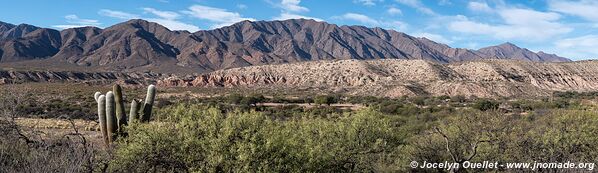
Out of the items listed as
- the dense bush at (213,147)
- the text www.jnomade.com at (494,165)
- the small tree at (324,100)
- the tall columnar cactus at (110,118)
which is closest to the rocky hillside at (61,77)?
the small tree at (324,100)

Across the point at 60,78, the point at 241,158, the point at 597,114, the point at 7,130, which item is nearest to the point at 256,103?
the point at 597,114

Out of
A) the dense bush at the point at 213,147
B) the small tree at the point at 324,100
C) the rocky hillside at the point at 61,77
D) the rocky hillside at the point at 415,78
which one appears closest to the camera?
the dense bush at the point at 213,147

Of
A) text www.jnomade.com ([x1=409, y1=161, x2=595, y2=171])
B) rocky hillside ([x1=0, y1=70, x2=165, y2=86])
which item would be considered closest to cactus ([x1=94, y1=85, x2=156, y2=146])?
text www.jnomade.com ([x1=409, y1=161, x2=595, y2=171])

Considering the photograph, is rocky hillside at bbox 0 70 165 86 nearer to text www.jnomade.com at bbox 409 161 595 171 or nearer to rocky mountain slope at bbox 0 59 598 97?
rocky mountain slope at bbox 0 59 598 97

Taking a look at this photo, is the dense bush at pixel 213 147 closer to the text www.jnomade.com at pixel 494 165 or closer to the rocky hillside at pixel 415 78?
the text www.jnomade.com at pixel 494 165

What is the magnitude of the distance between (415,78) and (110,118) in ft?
279

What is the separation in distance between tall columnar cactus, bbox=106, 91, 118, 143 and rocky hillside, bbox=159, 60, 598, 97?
67.3 meters

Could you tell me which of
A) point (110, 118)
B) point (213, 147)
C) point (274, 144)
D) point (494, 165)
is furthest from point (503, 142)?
point (110, 118)

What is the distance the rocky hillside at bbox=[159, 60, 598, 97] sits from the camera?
296ft

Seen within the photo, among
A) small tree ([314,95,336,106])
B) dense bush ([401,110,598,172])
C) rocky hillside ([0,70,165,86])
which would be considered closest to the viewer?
dense bush ([401,110,598,172])

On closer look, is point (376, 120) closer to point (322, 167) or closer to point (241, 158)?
point (322, 167)

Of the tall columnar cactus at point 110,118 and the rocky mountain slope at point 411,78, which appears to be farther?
the rocky mountain slope at point 411,78

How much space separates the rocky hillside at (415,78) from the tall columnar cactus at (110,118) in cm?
6731

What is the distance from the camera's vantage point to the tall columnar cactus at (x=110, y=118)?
22672 mm
